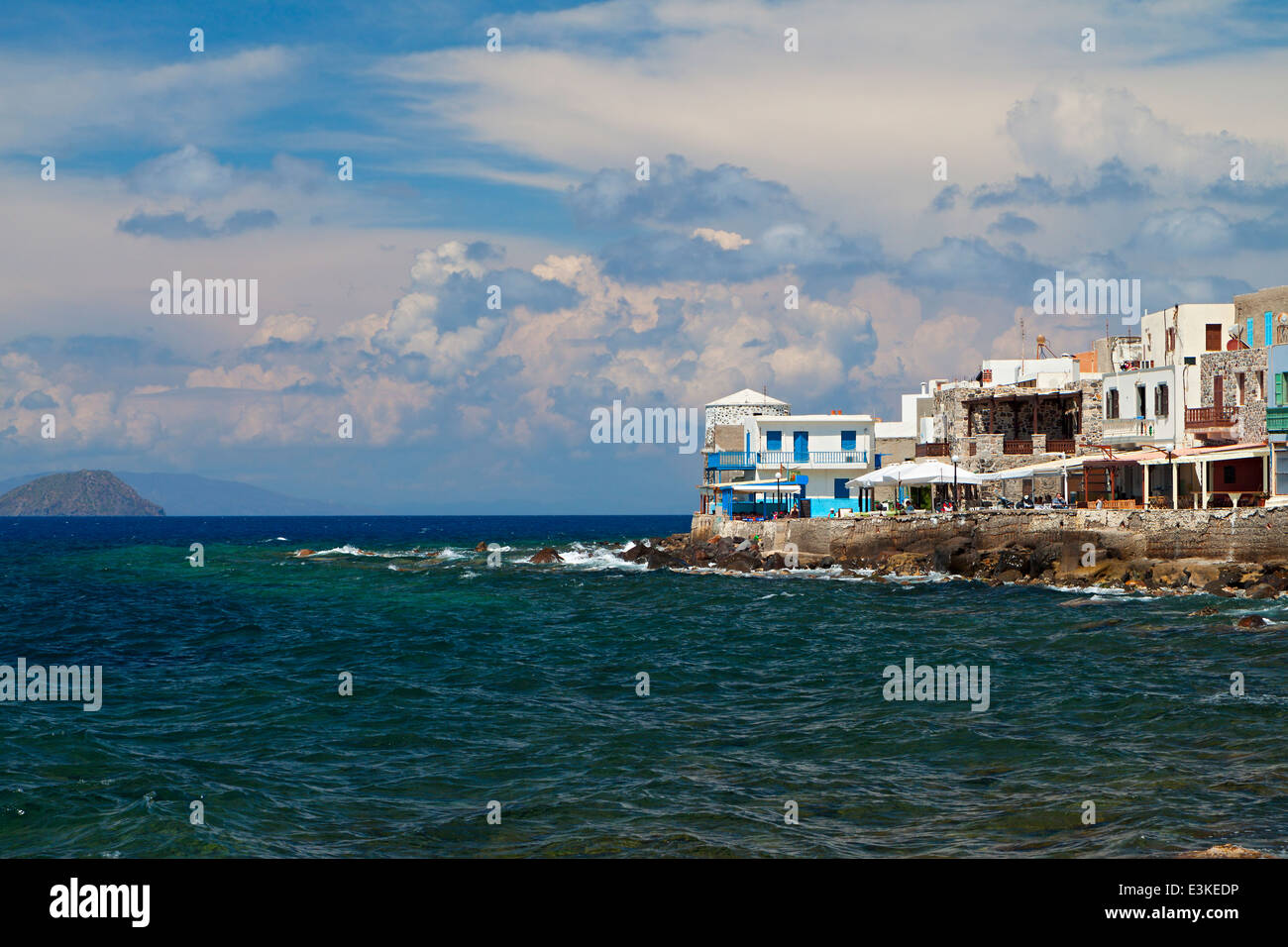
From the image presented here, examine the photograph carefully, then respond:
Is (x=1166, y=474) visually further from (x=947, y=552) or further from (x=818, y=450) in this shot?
(x=818, y=450)

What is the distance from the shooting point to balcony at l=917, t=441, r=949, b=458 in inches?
2749

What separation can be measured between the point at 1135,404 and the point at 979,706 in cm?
3958

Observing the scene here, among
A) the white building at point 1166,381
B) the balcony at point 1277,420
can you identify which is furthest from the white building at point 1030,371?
the balcony at point 1277,420

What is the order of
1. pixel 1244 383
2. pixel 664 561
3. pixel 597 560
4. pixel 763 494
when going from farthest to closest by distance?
1. pixel 597 560
2. pixel 763 494
3. pixel 664 561
4. pixel 1244 383

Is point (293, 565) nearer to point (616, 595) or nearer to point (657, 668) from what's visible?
point (616, 595)

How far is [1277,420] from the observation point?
Answer: 4441 centimetres

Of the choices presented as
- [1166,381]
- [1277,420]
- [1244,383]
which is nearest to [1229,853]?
[1277,420]

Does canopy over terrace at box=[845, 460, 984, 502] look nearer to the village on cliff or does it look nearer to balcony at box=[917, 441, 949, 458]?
the village on cliff

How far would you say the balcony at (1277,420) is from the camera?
1740 inches

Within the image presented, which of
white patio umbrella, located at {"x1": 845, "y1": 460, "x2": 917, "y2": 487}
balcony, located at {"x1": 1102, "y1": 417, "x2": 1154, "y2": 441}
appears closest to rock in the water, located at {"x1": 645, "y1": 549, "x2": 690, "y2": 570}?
white patio umbrella, located at {"x1": 845, "y1": 460, "x2": 917, "y2": 487}
